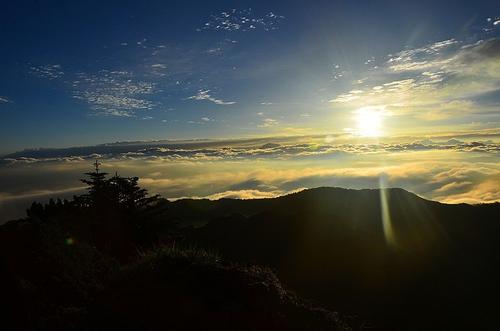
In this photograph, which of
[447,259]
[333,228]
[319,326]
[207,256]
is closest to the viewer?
[319,326]

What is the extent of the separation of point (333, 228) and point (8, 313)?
6463 cm

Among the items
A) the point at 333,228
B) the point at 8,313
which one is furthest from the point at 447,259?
the point at 8,313

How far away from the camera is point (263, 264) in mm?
53656

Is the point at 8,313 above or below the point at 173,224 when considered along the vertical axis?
above

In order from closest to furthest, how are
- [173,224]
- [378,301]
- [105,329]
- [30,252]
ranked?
[105,329] < [30,252] < [173,224] < [378,301]

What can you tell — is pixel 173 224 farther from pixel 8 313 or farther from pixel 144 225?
pixel 8 313

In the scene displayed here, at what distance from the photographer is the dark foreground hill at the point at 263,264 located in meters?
9.17

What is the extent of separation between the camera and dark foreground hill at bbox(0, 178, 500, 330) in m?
9.17

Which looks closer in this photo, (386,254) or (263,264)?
(263,264)

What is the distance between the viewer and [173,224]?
4084cm

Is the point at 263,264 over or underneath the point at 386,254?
over

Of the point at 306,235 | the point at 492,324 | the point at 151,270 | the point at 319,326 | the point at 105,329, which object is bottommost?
the point at 492,324

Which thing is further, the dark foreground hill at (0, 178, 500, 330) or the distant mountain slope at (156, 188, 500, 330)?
the distant mountain slope at (156, 188, 500, 330)

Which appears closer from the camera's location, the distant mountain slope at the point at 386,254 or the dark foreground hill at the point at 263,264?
the dark foreground hill at the point at 263,264
